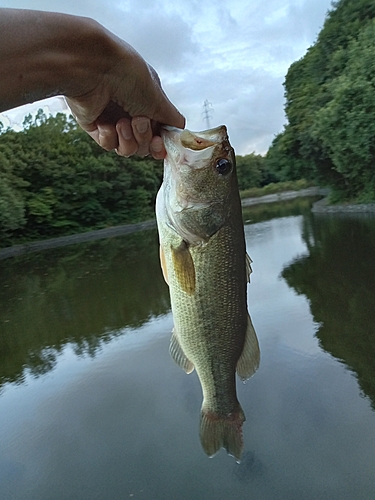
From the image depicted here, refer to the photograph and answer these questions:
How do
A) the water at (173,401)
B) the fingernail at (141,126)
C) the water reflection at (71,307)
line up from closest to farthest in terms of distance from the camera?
the fingernail at (141,126), the water at (173,401), the water reflection at (71,307)

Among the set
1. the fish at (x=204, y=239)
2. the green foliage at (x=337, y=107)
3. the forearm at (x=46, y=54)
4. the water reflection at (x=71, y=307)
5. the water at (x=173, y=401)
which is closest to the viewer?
the forearm at (x=46, y=54)

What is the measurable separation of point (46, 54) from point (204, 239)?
0.92 metres

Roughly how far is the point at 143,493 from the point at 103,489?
0.36m

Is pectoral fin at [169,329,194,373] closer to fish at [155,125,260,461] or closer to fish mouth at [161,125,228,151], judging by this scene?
fish at [155,125,260,461]

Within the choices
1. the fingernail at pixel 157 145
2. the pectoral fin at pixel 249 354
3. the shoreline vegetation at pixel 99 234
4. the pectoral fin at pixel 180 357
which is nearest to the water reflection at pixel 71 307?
the pectoral fin at pixel 180 357

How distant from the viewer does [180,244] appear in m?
1.91

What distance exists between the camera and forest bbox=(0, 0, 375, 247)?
18.9 m

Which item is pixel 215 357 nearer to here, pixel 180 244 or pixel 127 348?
pixel 180 244

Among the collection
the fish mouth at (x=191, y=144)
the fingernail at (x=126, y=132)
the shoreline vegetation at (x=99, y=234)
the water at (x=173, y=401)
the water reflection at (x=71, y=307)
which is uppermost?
the fingernail at (x=126, y=132)

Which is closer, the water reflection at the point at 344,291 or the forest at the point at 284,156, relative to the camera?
the water reflection at the point at 344,291

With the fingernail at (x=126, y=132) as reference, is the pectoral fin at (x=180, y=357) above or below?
below

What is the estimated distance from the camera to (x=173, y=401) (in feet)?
16.7

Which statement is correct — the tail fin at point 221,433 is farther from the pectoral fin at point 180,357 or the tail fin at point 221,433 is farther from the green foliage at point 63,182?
the green foliage at point 63,182

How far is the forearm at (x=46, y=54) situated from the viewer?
126cm
